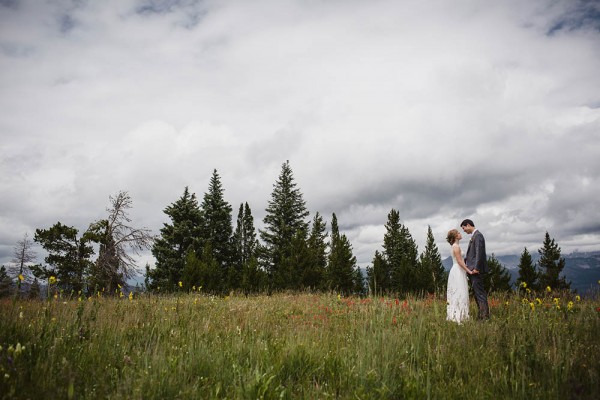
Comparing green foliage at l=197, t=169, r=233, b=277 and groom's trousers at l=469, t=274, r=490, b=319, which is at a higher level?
green foliage at l=197, t=169, r=233, b=277

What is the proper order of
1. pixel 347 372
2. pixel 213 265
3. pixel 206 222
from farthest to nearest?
pixel 206 222, pixel 213 265, pixel 347 372

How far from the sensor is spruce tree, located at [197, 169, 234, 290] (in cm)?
4212

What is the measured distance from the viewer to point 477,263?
288 inches

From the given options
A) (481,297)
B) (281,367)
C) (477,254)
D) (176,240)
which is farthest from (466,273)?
(176,240)

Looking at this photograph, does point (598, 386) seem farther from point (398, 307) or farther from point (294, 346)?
point (398, 307)

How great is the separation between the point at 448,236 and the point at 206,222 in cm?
3851

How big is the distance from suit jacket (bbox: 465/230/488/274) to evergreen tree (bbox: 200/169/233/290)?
3764 cm

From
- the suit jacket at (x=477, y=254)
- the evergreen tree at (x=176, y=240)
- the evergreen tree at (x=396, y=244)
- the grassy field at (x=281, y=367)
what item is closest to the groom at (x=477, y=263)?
the suit jacket at (x=477, y=254)

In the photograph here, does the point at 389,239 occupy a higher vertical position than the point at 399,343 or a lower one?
higher

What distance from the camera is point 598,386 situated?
2826mm

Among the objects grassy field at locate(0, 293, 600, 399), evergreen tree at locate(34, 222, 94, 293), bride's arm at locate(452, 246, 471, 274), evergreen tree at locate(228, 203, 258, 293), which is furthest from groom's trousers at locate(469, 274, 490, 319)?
evergreen tree at locate(228, 203, 258, 293)

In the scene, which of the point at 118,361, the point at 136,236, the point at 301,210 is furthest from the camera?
→ the point at 301,210

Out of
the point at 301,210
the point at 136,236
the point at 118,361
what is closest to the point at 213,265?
the point at 136,236

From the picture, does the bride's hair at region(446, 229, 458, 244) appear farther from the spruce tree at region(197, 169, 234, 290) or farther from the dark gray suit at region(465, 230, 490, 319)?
the spruce tree at region(197, 169, 234, 290)
